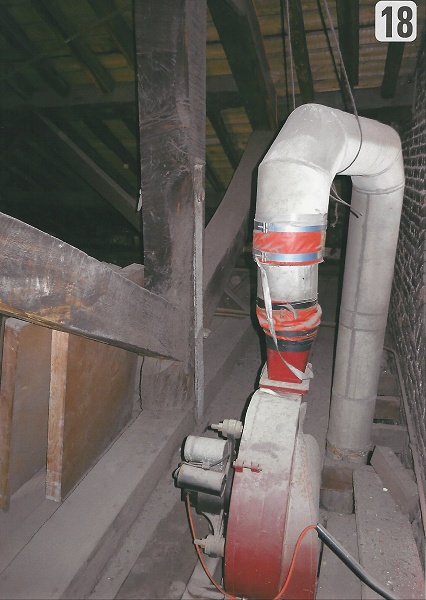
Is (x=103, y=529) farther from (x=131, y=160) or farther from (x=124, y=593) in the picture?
(x=131, y=160)

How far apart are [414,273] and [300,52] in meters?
2.03

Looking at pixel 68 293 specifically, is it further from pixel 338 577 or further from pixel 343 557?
pixel 338 577

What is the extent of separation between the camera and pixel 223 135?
5430mm

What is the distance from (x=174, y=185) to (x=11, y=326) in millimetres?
1117

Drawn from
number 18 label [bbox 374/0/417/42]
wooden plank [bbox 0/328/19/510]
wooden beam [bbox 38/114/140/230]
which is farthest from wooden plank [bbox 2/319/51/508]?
wooden beam [bbox 38/114/140/230]

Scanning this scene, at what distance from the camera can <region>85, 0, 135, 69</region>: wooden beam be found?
383 centimetres

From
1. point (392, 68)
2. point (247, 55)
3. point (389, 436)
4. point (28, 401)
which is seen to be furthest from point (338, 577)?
point (392, 68)

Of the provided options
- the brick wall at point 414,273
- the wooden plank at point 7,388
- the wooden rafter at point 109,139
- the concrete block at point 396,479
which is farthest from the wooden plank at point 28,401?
the wooden rafter at point 109,139

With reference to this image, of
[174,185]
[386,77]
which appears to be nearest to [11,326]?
[174,185]

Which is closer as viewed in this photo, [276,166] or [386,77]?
[276,166]

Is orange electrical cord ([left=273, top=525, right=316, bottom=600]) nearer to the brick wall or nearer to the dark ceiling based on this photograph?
the brick wall

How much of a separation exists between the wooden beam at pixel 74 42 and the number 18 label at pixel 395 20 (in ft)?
7.40

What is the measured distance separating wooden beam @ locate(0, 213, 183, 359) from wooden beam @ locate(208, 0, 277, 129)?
2.07 metres

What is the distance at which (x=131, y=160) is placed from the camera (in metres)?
6.58
